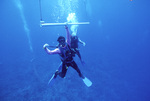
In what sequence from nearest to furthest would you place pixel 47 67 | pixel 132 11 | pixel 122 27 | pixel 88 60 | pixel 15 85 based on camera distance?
pixel 15 85 < pixel 47 67 < pixel 88 60 < pixel 122 27 < pixel 132 11

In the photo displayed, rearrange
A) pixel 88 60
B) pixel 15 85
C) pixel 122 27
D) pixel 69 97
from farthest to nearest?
1. pixel 122 27
2. pixel 88 60
3. pixel 15 85
4. pixel 69 97

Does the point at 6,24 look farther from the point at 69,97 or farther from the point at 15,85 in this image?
the point at 69,97

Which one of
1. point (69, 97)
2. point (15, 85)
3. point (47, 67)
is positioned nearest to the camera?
point (69, 97)

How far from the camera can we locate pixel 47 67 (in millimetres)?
17719

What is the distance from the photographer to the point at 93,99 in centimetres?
1367

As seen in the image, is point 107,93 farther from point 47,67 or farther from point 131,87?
point 47,67

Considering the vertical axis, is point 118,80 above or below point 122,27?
below

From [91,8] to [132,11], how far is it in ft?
69.4

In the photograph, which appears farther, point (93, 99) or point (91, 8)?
point (91, 8)

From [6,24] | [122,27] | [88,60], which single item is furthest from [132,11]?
[6,24]

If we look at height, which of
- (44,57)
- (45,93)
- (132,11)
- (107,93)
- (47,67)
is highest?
(132,11)

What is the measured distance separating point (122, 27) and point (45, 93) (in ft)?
176

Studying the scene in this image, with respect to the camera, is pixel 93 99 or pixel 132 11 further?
pixel 132 11

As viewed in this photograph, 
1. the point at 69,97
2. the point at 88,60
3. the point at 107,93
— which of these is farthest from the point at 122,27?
the point at 69,97
